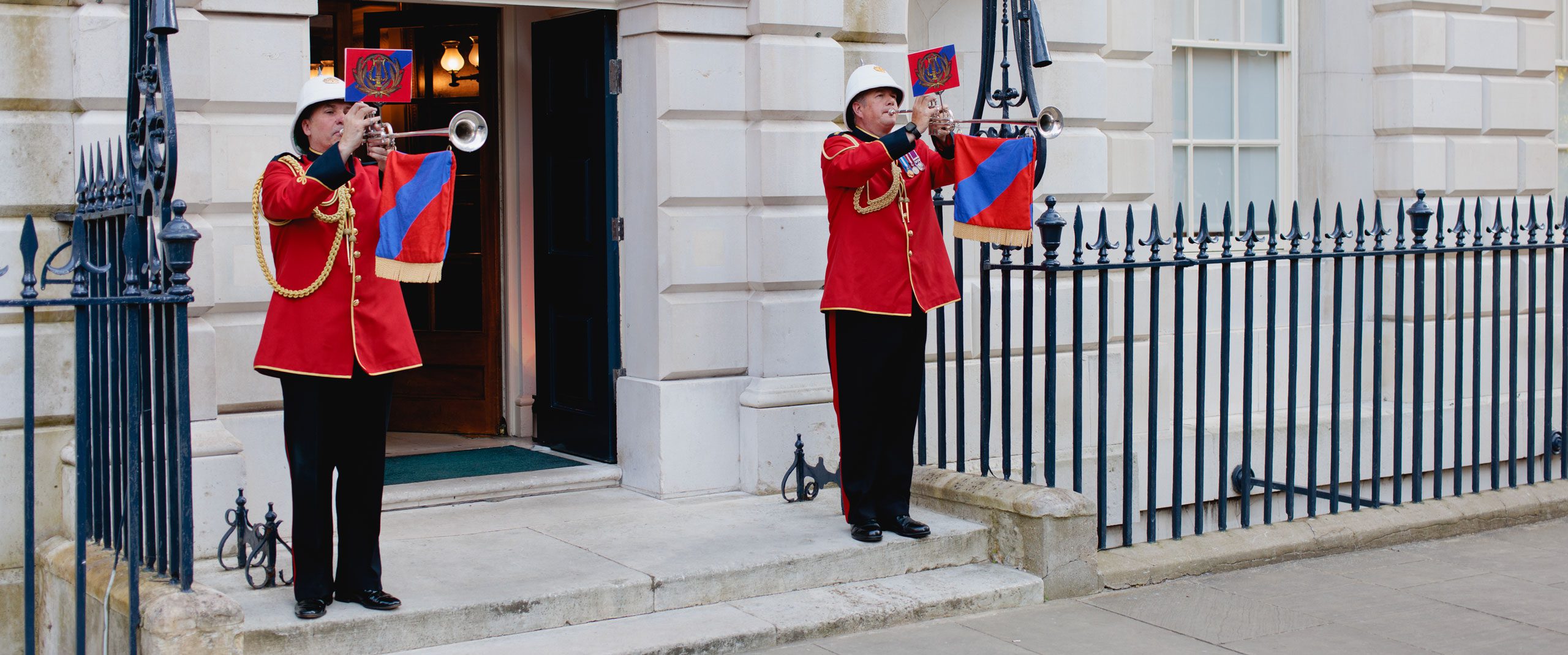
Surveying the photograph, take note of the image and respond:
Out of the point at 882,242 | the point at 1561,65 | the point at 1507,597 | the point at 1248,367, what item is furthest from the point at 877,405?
the point at 1561,65

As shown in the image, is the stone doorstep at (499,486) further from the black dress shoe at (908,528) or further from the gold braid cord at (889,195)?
the gold braid cord at (889,195)

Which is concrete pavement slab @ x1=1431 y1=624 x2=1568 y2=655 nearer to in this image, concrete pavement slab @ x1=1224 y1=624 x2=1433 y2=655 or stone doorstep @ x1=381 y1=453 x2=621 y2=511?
concrete pavement slab @ x1=1224 y1=624 x2=1433 y2=655

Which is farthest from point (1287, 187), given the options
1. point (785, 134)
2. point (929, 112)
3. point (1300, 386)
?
point (929, 112)

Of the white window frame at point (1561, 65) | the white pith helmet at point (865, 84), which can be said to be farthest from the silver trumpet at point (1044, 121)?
the white window frame at point (1561, 65)

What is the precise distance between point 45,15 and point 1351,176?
735cm

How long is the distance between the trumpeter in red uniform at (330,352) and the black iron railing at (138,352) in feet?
1.12

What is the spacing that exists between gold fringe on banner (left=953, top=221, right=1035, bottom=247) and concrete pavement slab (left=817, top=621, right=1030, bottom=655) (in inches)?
58.6

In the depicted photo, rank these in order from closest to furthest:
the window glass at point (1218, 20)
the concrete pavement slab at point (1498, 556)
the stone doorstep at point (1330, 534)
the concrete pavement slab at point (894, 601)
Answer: the concrete pavement slab at point (894, 601), the stone doorstep at point (1330, 534), the concrete pavement slab at point (1498, 556), the window glass at point (1218, 20)

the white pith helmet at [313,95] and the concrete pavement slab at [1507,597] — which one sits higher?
the white pith helmet at [313,95]

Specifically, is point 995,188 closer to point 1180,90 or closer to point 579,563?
point 579,563

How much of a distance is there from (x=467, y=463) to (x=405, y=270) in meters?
3.15

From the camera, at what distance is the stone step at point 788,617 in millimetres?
5207

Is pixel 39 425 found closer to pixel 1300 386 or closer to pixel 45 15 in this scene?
pixel 45 15

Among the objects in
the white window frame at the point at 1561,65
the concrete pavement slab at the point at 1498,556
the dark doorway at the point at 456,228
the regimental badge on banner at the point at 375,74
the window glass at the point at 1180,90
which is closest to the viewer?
the regimental badge on banner at the point at 375,74
